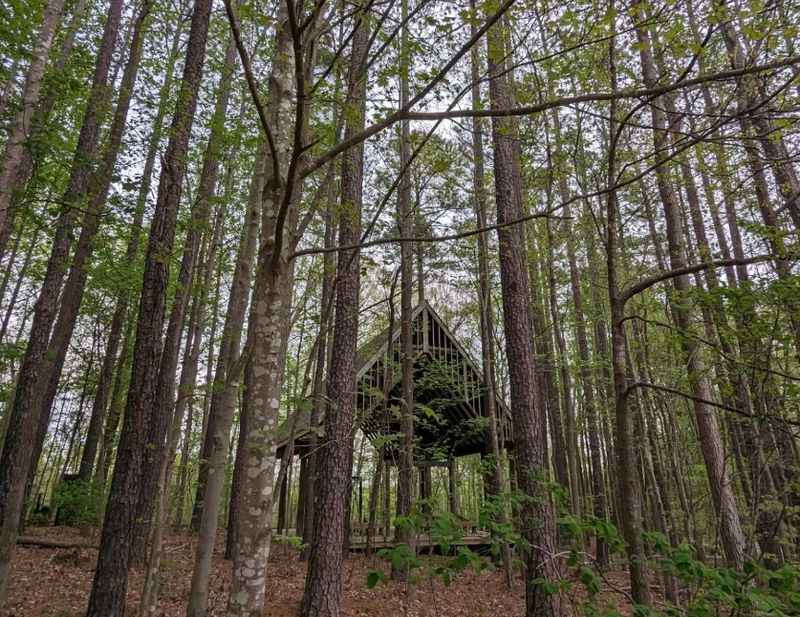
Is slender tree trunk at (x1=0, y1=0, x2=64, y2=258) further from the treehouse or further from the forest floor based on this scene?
the treehouse

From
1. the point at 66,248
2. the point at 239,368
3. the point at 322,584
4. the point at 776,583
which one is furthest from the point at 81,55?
the point at 776,583

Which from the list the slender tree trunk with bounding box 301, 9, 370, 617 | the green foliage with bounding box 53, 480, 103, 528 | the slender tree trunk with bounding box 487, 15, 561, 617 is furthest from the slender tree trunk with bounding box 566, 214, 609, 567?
the green foliage with bounding box 53, 480, 103, 528

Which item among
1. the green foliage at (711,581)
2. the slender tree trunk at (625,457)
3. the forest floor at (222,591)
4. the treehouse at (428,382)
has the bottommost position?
the forest floor at (222,591)

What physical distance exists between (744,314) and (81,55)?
856 centimetres

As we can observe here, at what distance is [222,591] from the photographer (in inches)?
251

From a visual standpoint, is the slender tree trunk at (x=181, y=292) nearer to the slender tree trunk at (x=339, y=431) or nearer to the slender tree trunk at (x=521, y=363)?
the slender tree trunk at (x=339, y=431)

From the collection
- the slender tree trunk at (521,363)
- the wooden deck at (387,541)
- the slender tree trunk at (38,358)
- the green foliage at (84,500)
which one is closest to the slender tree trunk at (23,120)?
the slender tree trunk at (38,358)

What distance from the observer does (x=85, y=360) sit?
530 inches

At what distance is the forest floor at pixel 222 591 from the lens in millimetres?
5668

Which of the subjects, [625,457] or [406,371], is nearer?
[625,457]

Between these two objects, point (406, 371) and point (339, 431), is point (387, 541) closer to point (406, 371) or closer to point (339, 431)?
point (406, 371)

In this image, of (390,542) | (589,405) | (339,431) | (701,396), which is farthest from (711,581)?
(390,542)

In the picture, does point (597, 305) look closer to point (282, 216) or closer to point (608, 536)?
point (608, 536)

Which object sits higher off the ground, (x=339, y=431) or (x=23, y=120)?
(x=23, y=120)
